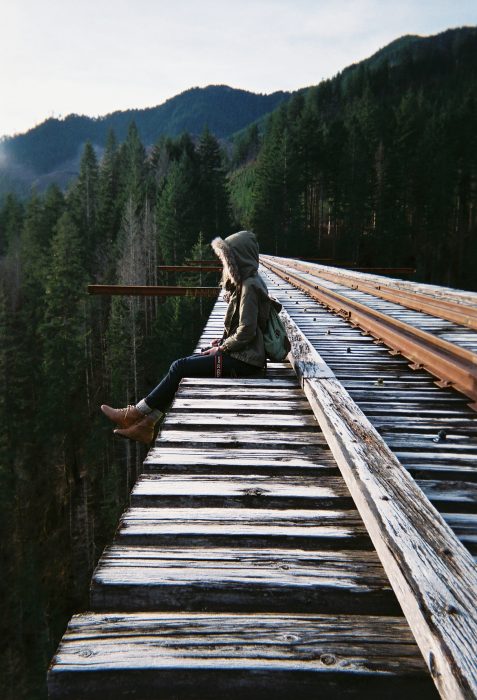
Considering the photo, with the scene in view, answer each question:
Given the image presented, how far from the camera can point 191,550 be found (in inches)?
77.5

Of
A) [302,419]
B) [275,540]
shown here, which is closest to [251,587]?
[275,540]

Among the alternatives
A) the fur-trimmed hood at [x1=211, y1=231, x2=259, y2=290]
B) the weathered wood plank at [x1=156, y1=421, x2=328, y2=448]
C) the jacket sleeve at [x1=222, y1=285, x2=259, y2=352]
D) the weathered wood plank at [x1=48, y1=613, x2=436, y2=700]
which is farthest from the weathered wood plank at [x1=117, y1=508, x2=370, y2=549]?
the fur-trimmed hood at [x1=211, y1=231, x2=259, y2=290]

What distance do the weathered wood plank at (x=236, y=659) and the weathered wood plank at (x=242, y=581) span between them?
0.09 meters

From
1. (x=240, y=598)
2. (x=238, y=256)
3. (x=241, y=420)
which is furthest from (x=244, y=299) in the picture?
(x=240, y=598)

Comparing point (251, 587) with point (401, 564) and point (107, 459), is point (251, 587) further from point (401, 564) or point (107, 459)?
point (107, 459)

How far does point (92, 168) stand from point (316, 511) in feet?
224

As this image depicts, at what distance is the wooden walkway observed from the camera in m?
1.40

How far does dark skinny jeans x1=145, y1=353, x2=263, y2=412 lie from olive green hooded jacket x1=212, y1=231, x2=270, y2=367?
0.40ft

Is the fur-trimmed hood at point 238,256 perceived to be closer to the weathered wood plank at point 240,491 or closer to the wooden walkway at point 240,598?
the wooden walkway at point 240,598

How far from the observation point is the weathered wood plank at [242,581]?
5.60 ft

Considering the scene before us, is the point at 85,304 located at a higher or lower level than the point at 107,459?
higher

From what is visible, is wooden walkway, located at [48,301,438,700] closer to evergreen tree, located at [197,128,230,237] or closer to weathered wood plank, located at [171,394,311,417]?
weathered wood plank, located at [171,394,311,417]

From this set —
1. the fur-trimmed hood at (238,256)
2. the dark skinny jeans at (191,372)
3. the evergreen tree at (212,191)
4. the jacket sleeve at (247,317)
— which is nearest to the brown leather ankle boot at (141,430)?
the dark skinny jeans at (191,372)

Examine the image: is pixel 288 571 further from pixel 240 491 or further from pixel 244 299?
pixel 244 299
